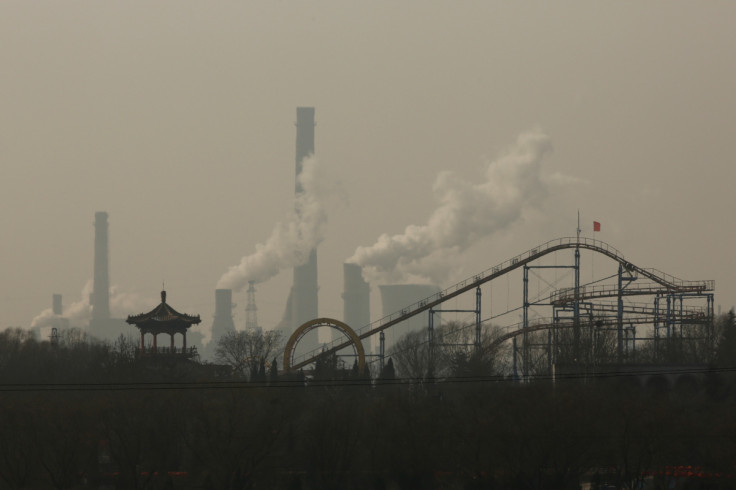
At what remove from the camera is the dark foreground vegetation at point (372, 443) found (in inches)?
2313

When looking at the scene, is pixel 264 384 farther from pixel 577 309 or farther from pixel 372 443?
pixel 577 309

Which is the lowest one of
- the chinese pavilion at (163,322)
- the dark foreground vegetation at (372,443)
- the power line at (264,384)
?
the dark foreground vegetation at (372,443)

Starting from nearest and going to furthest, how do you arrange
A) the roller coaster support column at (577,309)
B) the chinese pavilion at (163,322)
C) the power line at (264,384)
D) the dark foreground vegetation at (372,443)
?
the dark foreground vegetation at (372,443) → the power line at (264,384) → the roller coaster support column at (577,309) → the chinese pavilion at (163,322)

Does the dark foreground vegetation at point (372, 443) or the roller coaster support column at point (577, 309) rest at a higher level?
the roller coaster support column at point (577, 309)

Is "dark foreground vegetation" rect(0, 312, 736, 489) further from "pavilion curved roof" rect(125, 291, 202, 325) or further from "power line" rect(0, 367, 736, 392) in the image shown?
"pavilion curved roof" rect(125, 291, 202, 325)

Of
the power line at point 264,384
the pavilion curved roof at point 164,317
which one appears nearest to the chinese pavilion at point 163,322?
the pavilion curved roof at point 164,317

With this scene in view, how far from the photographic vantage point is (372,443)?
62.5m

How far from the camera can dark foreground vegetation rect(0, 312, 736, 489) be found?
193ft

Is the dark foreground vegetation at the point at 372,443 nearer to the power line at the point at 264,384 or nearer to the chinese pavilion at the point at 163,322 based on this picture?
the power line at the point at 264,384

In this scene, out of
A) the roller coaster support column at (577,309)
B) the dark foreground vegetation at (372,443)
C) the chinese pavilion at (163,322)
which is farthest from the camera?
the chinese pavilion at (163,322)

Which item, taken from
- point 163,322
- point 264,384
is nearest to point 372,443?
point 264,384

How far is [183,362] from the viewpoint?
3760 inches

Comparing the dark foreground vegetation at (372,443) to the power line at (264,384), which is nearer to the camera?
the dark foreground vegetation at (372,443)

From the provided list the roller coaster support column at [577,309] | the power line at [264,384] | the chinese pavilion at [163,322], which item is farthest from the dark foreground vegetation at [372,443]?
the chinese pavilion at [163,322]
